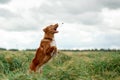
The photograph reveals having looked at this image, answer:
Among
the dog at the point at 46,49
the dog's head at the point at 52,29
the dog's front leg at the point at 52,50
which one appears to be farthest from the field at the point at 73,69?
the dog's head at the point at 52,29

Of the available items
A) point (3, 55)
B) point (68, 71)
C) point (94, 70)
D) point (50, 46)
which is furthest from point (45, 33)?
point (3, 55)

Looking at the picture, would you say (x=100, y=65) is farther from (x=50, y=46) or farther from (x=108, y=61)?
(x=50, y=46)

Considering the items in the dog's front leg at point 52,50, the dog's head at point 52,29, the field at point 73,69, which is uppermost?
the dog's head at point 52,29

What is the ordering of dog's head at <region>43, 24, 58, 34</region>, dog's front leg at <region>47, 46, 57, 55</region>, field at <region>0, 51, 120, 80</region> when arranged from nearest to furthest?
field at <region>0, 51, 120, 80</region> → dog's front leg at <region>47, 46, 57, 55</region> → dog's head at <region>43, 24, 58, 34</region>

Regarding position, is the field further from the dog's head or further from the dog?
the dog's head

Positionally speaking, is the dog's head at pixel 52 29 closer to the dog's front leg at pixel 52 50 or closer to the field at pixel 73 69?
the dog's front leg at pixel 52 50

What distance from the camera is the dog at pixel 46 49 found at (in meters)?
11.8

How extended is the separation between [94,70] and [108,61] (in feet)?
2.21

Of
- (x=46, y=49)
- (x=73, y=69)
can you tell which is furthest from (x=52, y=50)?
(x=73, y=69)

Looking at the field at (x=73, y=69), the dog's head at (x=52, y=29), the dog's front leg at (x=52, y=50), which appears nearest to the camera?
the field at (x=73, y=69)

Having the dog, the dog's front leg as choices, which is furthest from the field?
the dog's front leg

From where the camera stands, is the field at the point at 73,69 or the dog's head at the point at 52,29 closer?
the field at the point at 73,69

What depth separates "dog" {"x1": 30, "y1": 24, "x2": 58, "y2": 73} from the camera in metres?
11.8

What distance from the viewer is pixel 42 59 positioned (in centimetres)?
1198
